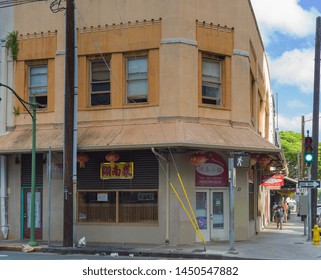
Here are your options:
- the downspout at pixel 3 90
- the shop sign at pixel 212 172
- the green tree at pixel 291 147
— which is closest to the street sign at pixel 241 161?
the shop sign at pixel 212 172

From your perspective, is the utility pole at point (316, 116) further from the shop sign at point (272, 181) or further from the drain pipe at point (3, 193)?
the drain pipe at point (3, 193)

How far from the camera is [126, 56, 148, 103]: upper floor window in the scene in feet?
72.5

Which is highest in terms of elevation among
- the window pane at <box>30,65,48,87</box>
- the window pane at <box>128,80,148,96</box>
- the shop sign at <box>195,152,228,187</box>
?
the window pane at <box>30,65,48,87</box>

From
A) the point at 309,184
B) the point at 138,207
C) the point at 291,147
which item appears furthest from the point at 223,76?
the point at 291,147

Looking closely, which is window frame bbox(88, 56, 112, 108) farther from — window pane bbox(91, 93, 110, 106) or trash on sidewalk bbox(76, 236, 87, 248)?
trash on sidewalk bbox(76, 236, 87, 248)

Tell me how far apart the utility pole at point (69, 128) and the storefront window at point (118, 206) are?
218cm

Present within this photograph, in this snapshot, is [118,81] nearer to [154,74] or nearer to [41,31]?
[154,74]

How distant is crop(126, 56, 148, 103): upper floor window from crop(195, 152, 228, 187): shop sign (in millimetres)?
3453

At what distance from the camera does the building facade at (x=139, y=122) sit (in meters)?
21.1

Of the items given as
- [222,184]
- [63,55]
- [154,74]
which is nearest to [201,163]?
[222,184]

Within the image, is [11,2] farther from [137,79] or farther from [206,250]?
[206,250]

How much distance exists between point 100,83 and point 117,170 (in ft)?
12.2

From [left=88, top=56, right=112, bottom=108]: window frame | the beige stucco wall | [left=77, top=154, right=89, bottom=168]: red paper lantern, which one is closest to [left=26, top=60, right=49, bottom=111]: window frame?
the beige stucco wall

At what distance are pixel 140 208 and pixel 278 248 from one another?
5.40 m
